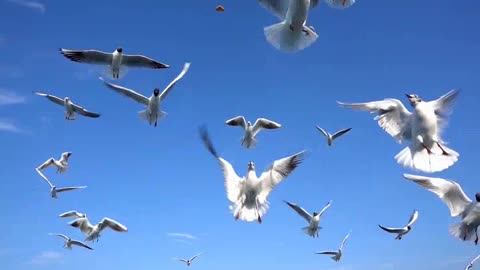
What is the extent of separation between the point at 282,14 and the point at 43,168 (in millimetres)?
20242

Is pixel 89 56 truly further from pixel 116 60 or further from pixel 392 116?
pixel 392 116

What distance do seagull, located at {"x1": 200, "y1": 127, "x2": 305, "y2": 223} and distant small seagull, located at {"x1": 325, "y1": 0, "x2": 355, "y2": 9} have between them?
5171 mm

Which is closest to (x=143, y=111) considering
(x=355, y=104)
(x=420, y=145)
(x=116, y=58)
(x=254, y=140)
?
(x=116, y=58)

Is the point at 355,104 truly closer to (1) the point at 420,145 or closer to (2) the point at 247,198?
(1) the point at 420,145

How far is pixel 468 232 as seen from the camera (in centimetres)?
1595

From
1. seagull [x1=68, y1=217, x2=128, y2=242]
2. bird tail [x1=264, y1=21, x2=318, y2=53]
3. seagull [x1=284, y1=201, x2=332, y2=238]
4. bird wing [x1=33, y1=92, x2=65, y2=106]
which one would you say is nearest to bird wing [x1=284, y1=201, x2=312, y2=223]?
seagull [x1=284, y1=201, x2=332, y2=238]

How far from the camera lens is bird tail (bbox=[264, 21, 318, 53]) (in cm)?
1071

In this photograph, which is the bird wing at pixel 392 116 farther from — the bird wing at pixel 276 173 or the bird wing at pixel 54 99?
the bird wing at pixel 54 99

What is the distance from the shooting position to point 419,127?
43.4 ft

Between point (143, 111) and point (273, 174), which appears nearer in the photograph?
point (273, 174)

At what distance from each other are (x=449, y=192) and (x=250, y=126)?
8290mm

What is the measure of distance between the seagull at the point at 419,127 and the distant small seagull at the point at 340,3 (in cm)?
358

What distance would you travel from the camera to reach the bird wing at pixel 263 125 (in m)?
22.2

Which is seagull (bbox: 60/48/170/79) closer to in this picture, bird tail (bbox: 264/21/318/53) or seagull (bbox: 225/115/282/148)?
seagull (bbox: 225/115/282/148)
